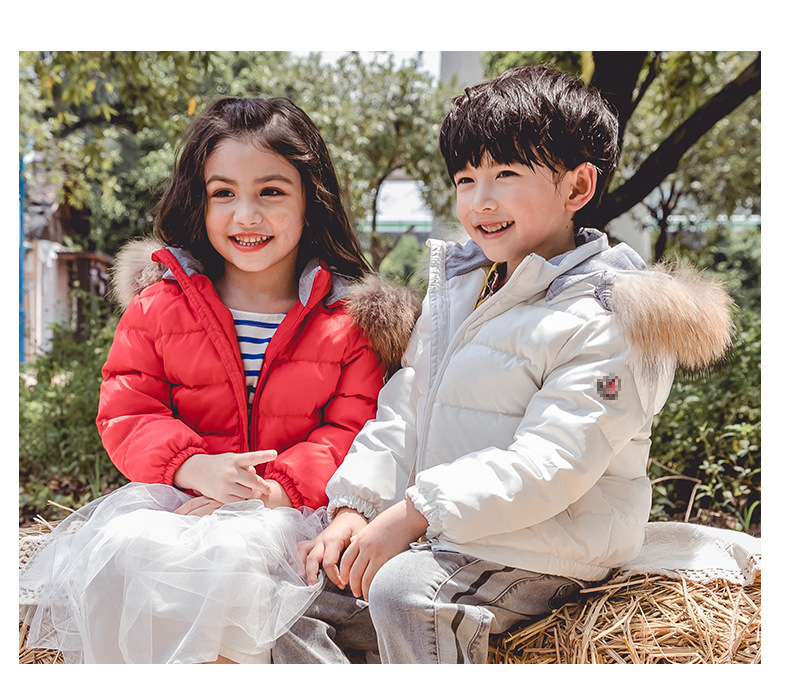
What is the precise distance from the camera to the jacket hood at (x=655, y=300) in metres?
1.59

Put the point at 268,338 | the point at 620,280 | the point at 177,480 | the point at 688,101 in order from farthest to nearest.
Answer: the point at 688,101, the point at 268,338, the point at 177,480, the point at 620,280

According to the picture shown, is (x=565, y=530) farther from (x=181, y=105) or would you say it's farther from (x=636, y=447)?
(x=181, y=105)

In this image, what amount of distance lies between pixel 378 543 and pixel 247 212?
886 mm

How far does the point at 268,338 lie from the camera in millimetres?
2043

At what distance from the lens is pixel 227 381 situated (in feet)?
6.47

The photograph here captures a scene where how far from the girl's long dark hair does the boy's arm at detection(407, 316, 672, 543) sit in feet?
2.65

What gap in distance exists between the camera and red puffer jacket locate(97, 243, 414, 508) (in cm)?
194

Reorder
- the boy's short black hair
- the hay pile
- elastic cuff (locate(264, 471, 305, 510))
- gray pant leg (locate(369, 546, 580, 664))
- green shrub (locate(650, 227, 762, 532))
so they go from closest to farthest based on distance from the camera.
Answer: gray pant leg (locate(369, 546, 580, 664)), the hay pile, the boy's short black hair, elastic cuff (locate(264, 471, 305, 510)), green shrub (locate(650, 227, 762, 532))

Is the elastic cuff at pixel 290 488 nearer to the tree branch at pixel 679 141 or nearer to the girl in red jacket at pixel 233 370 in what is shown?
the girl in red jacket at pixel 233 370

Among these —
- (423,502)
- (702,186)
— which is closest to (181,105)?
(423,502)

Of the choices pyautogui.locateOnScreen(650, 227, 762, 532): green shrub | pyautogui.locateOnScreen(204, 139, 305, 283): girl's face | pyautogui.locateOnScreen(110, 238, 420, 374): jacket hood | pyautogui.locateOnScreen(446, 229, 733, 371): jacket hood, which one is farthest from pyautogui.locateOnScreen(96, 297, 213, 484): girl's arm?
pyautogui.locateOnScreen(650, 227, 762, 532): green shrub

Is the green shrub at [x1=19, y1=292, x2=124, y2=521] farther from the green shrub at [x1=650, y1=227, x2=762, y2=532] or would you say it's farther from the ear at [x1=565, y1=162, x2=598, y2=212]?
the ear at [x1=565, y1=162, x2=598, y2=212]

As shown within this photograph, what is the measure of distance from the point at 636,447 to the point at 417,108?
20.6ft

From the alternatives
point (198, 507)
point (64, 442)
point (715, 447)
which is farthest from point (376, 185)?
point (198, 507)
